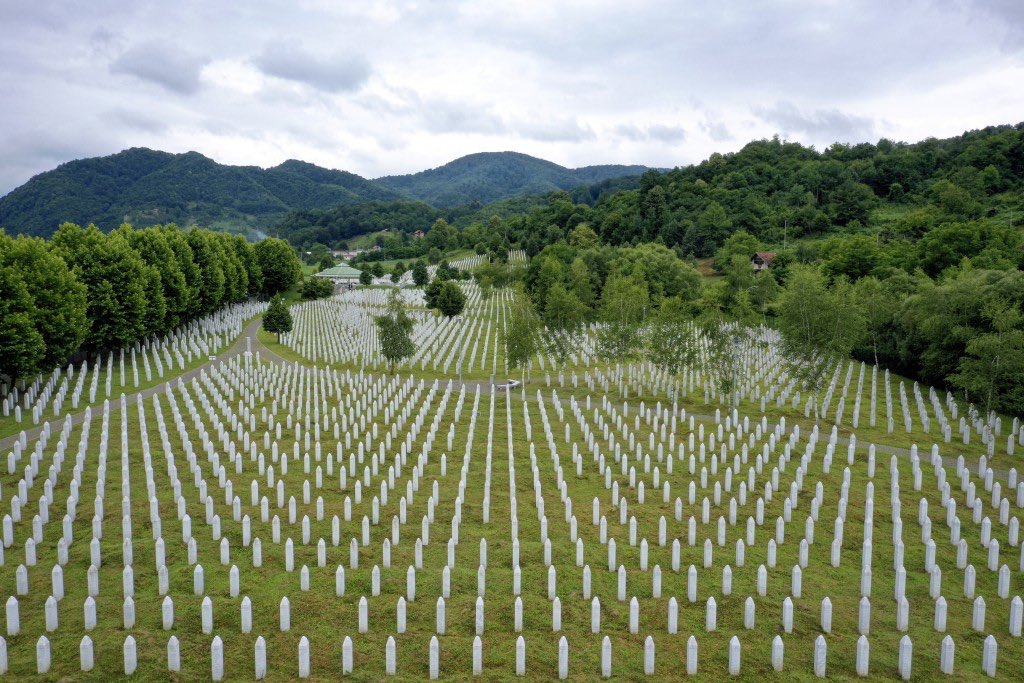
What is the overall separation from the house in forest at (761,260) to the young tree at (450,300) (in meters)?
37.0

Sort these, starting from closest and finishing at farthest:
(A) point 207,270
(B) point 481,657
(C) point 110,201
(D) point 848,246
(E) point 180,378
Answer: (B) point 481,657, (E) point 180,378, (A) point 207,270, (D) point 848,246, (C) point 110,201

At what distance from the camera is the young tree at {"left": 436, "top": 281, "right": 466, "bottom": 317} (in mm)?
58750

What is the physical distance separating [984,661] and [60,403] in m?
31.4

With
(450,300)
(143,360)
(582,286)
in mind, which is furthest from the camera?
(450,300)

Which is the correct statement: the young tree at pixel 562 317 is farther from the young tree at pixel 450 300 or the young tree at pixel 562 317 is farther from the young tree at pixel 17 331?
the young tree at pixel 17 331

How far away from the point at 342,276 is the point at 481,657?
92055mm

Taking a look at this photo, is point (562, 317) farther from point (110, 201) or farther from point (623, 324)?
point (110, 201)

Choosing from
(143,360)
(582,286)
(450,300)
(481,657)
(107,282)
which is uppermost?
(582,286)

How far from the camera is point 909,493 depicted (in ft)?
63.1

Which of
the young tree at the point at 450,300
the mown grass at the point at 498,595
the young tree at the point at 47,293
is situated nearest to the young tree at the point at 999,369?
the mown grass at the point at 498,595

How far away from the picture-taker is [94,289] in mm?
37062

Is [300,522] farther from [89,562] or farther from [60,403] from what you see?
[60,403]

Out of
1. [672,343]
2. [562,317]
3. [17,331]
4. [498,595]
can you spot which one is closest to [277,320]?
[562,317]

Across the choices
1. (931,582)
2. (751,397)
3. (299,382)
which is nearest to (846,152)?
(751,397)
